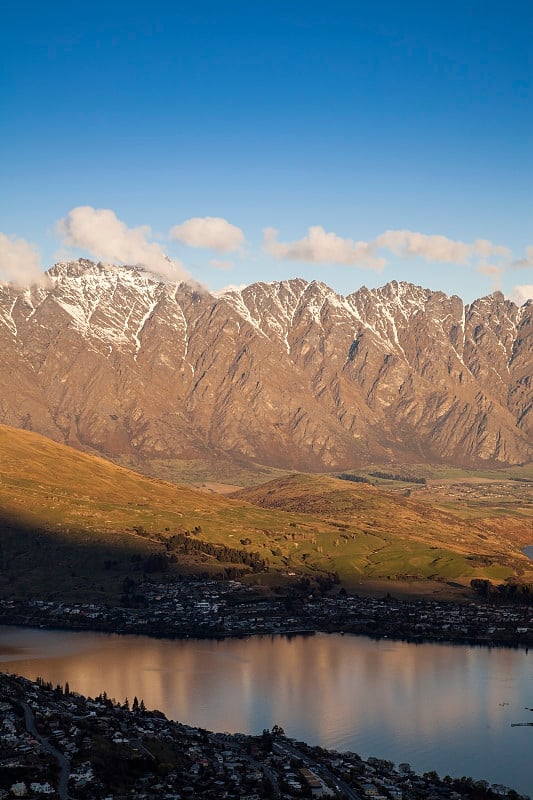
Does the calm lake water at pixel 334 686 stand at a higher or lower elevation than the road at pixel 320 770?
higher

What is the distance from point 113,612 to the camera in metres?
184

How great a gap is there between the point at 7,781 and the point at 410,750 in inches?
1655

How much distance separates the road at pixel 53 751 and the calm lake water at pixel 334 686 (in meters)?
17.1

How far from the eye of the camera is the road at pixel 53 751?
89881 mm

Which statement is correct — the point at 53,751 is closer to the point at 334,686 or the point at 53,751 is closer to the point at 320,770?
the point at 320,770

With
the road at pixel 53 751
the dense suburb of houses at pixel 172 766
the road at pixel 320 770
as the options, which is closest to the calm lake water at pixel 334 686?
the road at pixel 320 770

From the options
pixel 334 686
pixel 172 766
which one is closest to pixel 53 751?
pixel 172 766

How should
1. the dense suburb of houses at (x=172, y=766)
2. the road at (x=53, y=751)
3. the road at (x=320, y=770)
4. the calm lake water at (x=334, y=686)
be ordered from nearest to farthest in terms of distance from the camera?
1. the road at (x=53, y=751)
2. the dense suburb of houses at (x=172, y=766)
3. the road at (x=320, y=770)
4. the calm lake water at (x=334, y=686)

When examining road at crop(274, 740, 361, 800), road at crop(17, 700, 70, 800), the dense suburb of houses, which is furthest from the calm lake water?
road at crop(17, 700, 70, 800)

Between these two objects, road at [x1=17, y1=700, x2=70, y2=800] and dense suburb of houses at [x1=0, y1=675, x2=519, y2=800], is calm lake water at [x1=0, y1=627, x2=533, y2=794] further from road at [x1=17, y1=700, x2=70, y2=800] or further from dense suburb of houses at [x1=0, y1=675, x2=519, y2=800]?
road at [x1=17, y1=700, x2=70, y2=800]

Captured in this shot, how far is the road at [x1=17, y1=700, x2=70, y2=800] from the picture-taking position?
89.9 m

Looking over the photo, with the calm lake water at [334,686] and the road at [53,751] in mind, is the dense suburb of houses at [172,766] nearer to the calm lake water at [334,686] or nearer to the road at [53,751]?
the road at [53,751]

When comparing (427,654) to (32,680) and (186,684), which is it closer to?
(186,684)

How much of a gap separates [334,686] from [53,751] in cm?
4695
